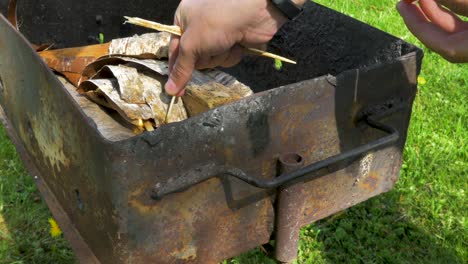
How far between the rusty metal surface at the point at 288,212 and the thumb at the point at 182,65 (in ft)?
1.35

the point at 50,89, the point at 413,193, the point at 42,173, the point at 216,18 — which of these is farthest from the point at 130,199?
the point at 413,193

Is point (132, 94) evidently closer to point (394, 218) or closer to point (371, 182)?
point (371, 182)

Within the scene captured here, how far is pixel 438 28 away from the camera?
1.45m

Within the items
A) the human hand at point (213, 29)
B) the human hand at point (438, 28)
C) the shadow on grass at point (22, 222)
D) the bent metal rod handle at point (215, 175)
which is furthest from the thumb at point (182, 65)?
the shadow on grass at point (22, 222)

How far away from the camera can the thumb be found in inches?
70.1

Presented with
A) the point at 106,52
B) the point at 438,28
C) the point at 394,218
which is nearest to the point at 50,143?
the point at 106,52

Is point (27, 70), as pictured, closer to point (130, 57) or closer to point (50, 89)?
point (50, 89)

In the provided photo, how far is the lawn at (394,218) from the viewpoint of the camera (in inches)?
108

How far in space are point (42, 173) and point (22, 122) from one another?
22cm

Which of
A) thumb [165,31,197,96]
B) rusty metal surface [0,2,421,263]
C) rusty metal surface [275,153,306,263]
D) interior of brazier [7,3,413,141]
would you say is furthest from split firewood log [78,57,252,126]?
rusty metal surface [275,153,306,263]

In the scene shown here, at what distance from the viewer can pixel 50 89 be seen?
172 cm

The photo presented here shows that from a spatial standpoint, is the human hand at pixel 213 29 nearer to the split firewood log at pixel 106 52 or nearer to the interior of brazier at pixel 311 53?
the interior of brazier at pixel 311 53

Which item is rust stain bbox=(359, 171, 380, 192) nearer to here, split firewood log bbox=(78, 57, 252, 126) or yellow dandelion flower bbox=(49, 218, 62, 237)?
split firewood log bbox=(78, 57, 252, 126)

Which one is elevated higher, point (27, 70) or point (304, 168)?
point (27, 70)
